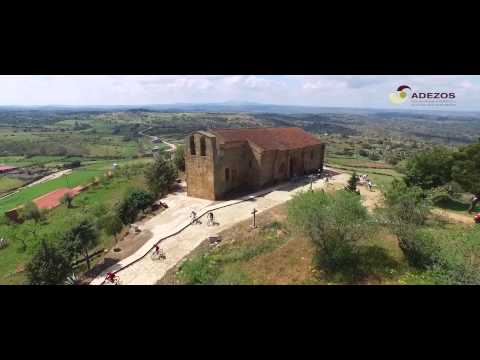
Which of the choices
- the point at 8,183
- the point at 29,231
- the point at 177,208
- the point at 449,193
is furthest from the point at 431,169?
the point at 8,183

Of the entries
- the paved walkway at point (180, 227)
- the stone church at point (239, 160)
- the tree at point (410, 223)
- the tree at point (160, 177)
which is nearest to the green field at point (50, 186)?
the tree at point (160, 177)

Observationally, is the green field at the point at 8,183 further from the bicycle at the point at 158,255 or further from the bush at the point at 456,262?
the bush at the point at 456,262

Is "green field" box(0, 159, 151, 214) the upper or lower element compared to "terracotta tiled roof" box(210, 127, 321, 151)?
lower

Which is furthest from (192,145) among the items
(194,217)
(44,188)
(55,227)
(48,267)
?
(44,188)

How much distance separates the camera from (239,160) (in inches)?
1049

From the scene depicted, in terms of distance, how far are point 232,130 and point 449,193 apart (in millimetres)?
19737

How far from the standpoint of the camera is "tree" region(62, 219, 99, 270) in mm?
17219

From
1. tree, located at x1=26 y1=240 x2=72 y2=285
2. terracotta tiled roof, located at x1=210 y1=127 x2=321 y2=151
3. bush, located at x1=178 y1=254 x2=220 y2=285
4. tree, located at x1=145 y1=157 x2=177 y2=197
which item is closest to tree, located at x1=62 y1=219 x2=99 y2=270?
tree, located at x1=26 y1=240 x2=72 y2=285

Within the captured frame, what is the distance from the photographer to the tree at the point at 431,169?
22.2m

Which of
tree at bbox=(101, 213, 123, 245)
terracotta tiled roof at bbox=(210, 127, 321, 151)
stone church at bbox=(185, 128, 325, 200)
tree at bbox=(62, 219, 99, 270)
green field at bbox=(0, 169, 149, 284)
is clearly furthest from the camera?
terracotta tiled roof at bbox=(210, 127, 321, 151)

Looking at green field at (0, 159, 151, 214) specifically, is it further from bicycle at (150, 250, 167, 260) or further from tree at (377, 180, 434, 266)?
tree at (377, 180, 434, 266)

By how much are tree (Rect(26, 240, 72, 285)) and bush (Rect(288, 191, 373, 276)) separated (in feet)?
43.2

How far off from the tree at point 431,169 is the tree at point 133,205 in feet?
71.8
